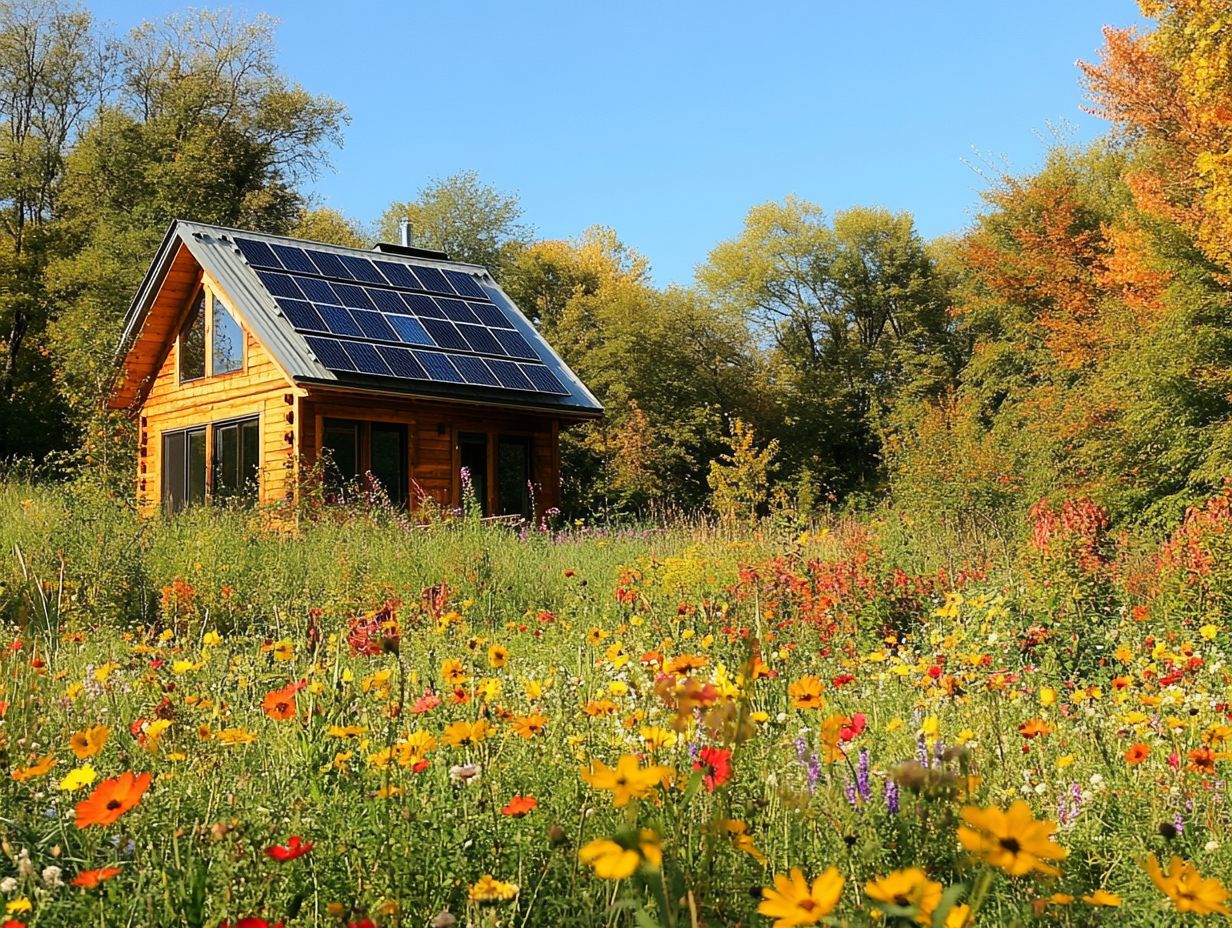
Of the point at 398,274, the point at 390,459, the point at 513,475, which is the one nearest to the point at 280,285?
the point at 398,274

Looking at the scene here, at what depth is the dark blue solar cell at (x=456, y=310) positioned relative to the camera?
20.4 m

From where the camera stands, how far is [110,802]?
175 cm

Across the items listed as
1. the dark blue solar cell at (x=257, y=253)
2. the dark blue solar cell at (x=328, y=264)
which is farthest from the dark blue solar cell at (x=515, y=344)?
the dark blue solar cell at (x=257, y=253)

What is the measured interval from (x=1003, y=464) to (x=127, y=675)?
18.6 metres

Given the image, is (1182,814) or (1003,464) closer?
(1182,814)

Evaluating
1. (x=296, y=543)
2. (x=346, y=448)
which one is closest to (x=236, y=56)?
(x=346, y=448)

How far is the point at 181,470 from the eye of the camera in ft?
69.3

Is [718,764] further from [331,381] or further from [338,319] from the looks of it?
[338,319]

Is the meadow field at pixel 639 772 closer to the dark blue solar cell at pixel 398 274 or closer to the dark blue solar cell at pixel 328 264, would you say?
the dark blue solar cell at pixel 328 264

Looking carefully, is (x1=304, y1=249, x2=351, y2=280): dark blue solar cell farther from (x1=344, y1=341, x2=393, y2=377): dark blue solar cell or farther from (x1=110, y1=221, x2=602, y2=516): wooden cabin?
(x1=344, y1=341, x2=393, y2=377): dark blue solar cell

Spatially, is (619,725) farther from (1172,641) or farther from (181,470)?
(181,470)

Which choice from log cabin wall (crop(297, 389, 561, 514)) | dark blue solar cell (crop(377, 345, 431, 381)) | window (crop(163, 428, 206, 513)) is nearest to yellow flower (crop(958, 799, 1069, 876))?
log cabin wall (crop(297, 389, 561, 514))

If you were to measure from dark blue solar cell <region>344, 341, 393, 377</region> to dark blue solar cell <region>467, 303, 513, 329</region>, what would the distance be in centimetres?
298

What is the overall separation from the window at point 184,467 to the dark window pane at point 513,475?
5.10 metres
